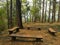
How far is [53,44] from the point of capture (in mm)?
7684

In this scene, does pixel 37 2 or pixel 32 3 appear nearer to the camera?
pixel 37 2

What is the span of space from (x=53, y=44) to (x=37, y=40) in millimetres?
984

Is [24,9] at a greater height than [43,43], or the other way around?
[24,9]

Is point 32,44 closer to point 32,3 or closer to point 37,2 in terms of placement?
point 37,2

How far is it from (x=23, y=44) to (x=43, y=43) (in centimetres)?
119

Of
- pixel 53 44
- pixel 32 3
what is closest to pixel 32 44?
pixel 53 44

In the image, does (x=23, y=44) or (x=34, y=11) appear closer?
(x=23, y=44)

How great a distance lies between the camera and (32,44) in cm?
745

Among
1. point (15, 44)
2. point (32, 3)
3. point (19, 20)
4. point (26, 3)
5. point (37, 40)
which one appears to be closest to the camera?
point (15, 44)

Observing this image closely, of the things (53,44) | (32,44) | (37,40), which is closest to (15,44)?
(32,44)

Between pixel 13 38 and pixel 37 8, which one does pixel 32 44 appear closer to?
pixel 13 38

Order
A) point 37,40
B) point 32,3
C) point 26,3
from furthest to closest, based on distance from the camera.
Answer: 1. point 32,3
2. point 26,3
3. point 37,40

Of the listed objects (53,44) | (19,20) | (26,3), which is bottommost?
(53,44)

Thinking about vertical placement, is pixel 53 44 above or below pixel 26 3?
below
